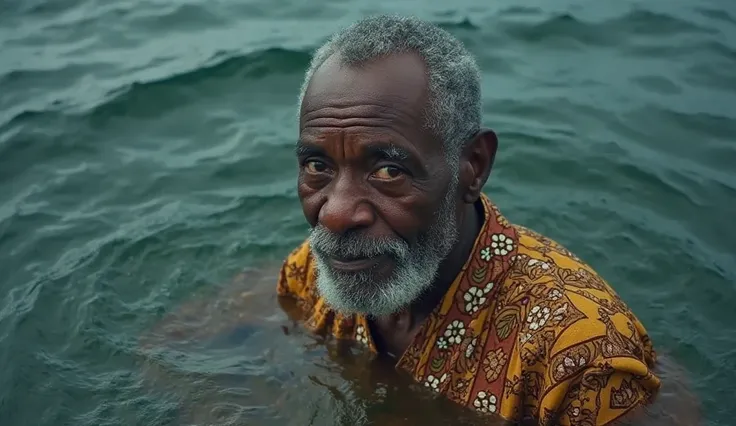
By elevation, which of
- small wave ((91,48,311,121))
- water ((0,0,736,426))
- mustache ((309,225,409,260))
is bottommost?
water ((0,0,736,426))

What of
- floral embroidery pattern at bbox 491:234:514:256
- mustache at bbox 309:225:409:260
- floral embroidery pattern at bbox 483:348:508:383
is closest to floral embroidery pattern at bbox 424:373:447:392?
floral embroidery pattern at bbox 483:348:508:383

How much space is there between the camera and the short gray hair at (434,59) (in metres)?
3.40

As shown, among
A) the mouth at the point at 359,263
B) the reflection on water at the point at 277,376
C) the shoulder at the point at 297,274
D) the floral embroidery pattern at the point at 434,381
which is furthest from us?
the shoulder at the point at 297,274

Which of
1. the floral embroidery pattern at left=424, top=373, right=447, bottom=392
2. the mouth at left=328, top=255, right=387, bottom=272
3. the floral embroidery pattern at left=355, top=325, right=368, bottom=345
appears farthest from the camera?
the floral embroidery pattern at left=355, top=325, right=368, bottom=345

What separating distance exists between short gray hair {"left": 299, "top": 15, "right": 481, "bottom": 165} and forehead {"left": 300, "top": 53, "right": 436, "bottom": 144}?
0.03m

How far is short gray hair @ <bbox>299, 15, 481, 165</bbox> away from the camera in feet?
11.2

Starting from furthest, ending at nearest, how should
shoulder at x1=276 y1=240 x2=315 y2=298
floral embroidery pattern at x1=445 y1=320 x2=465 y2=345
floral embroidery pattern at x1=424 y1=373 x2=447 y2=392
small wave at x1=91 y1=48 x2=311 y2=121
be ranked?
small wave at x1=91 y1=48 x2=311 y2=121
shoulder at x1=276 y1=240 x2=315 y2=298
floral embroidery pattern at x1=424 y1=373 x2=447 y2=392
floral embroidery pattern at x1=445 y1=320 x2=465 y2=345

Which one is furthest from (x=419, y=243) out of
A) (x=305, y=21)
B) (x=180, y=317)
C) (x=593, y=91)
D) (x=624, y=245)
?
(x=305, y=21)

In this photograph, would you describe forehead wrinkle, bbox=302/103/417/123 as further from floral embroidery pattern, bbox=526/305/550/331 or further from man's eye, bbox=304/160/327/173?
floral embroidery pattern, bbox=526/305/550/331

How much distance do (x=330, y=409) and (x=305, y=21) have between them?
19.4 ft

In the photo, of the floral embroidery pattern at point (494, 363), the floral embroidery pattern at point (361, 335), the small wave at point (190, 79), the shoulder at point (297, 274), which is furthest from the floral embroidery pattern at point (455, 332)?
the small wave at point (190, 79)

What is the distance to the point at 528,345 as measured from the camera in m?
3.52

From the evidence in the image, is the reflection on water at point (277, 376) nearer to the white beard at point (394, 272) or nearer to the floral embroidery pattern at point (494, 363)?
the floral embroidery pattern at point (494, 363)

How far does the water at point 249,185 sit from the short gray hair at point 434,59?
1.33 metres
